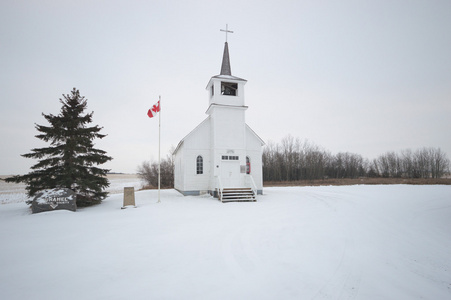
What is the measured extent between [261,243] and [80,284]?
411cm

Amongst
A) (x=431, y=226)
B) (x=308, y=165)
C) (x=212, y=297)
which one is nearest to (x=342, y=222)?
(x=431, y=226)

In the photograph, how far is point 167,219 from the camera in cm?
880

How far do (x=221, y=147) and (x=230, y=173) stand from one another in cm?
214

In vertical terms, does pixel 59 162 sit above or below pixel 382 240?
above

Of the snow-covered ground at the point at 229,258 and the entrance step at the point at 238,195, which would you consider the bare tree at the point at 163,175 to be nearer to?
the entrance step at the point at 238,195

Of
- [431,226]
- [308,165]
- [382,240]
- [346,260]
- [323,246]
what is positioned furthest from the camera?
[308,165]

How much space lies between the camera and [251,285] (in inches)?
146

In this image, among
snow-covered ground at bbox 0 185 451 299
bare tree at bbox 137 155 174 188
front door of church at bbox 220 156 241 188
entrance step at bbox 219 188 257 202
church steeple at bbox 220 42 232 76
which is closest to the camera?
snow-covered ground at bbox 0 185 451 299

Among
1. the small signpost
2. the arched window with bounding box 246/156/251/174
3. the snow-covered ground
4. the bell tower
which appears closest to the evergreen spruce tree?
the small signpost

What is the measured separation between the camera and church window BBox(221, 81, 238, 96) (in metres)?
17.5

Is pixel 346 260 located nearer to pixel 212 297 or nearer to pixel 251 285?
pixel 251 285

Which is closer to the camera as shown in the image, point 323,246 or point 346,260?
point 346,260

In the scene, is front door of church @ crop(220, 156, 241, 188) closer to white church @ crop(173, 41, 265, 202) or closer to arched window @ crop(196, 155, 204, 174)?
white church @ crop(173, 41, 265, 202)

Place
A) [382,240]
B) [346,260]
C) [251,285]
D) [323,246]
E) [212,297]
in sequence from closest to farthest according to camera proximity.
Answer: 1. [212,297]
2. [251,285]
3. [346,260]
4. [323,246]
5. [382,240]
